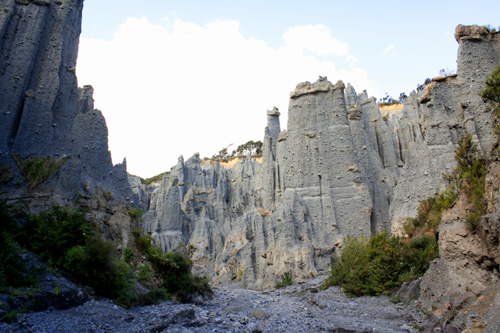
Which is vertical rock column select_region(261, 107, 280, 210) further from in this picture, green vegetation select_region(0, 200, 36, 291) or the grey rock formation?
green vegetation select_region(0, 200, 36, 291)

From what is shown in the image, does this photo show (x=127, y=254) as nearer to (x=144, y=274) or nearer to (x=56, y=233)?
(x=144, y=274)

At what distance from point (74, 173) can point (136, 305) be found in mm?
5846

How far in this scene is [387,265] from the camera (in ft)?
43.2

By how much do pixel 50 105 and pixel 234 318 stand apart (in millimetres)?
10604

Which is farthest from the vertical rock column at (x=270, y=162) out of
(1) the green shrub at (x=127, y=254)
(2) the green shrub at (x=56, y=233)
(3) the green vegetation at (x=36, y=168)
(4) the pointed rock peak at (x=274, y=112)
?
(2) the green shrub at (x=56, y=233)

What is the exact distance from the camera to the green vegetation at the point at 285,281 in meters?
19.2

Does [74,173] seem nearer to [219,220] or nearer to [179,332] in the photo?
[179,332]

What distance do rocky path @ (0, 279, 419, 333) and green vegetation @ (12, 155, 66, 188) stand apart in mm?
5313

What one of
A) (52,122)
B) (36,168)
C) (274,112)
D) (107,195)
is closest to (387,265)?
(107,195)

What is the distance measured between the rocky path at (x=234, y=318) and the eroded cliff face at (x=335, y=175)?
6.29 metres

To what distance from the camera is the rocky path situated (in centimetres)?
686

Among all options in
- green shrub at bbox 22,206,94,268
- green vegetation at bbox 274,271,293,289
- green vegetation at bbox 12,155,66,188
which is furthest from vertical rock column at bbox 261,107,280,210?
green shrub at bbox 22,206,94,268

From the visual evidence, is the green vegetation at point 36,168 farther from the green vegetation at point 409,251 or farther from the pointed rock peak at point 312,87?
the pointed rock peak at point 312,87

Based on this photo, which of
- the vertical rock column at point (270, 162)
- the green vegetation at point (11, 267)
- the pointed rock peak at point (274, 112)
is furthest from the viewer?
the pointed rock peak at point (274, 112)
